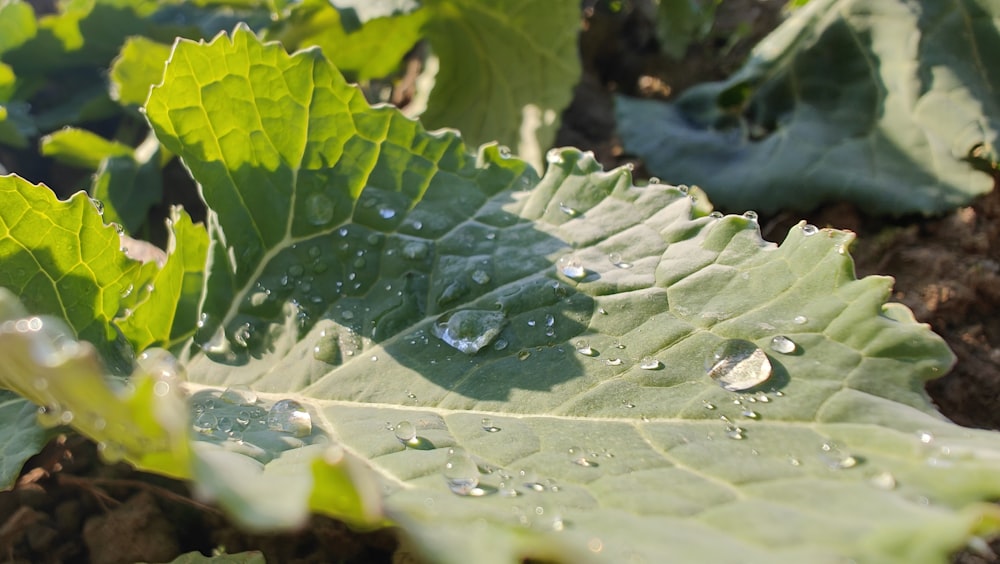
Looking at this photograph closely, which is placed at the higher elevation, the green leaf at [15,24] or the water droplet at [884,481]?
the green leaf at [15,24]

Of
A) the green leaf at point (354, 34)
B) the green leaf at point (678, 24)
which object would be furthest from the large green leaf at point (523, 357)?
the green leaf at point (678, 24)

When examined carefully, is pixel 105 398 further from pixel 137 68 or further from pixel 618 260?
pixel 137 68

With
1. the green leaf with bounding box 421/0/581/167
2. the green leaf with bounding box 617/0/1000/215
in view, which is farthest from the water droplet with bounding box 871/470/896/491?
the green leaf with bounding box 421/0/581/167

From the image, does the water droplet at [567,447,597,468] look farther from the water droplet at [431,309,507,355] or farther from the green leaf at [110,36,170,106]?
the green leaf at [110,36,170,106]

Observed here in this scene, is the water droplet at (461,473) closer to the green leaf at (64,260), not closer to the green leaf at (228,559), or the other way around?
the green leaf at (228,559)

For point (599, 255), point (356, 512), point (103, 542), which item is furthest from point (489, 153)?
point (103, 542)

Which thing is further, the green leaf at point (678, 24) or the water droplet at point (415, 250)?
the green leaf at point (678, 24)

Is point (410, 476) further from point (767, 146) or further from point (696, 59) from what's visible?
point (696, 59)
